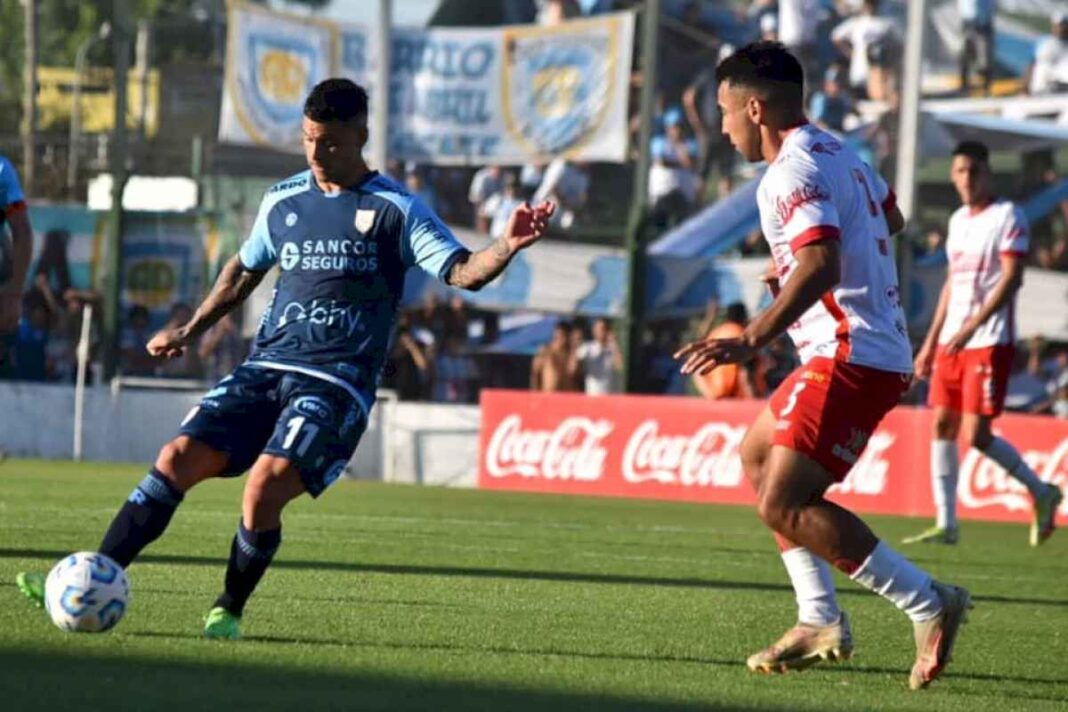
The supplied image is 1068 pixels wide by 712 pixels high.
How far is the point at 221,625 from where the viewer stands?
8.13m

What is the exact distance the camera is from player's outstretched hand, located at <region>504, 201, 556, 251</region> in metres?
7.91

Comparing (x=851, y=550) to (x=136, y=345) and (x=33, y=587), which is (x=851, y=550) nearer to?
(x=33, y=587)

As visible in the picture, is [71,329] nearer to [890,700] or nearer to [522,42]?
[522,42]

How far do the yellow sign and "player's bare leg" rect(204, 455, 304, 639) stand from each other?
26169mm

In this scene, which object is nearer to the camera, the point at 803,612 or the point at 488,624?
the point at 803,612

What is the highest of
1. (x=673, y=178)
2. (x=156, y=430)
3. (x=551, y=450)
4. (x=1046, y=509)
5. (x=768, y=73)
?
(x=768, y=73)

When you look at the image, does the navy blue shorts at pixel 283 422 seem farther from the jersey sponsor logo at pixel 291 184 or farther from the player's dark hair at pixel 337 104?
the player's dark hair at pixel 337 104

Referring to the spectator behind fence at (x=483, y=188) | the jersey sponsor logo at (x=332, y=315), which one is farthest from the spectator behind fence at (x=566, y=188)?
the jersey sponsor logo at (x=332, y=315)

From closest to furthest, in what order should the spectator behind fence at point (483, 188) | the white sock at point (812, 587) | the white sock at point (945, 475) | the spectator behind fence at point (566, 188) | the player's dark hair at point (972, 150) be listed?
the white sock at point (812, 587)
the player's dark hair at point (972, 150)
the white sock at point (945, 475)
the spectator behind fence at point (566, 188)
the spectator behind fence at point (483, 188)

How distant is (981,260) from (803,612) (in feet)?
23.7

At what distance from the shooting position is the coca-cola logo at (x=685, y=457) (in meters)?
21.1

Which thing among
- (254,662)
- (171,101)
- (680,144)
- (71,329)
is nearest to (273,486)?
(254,662)

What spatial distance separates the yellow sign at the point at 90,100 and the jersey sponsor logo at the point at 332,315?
25849 mm

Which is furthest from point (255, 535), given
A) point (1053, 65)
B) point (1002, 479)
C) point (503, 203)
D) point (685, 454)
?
point (1053, 65)
